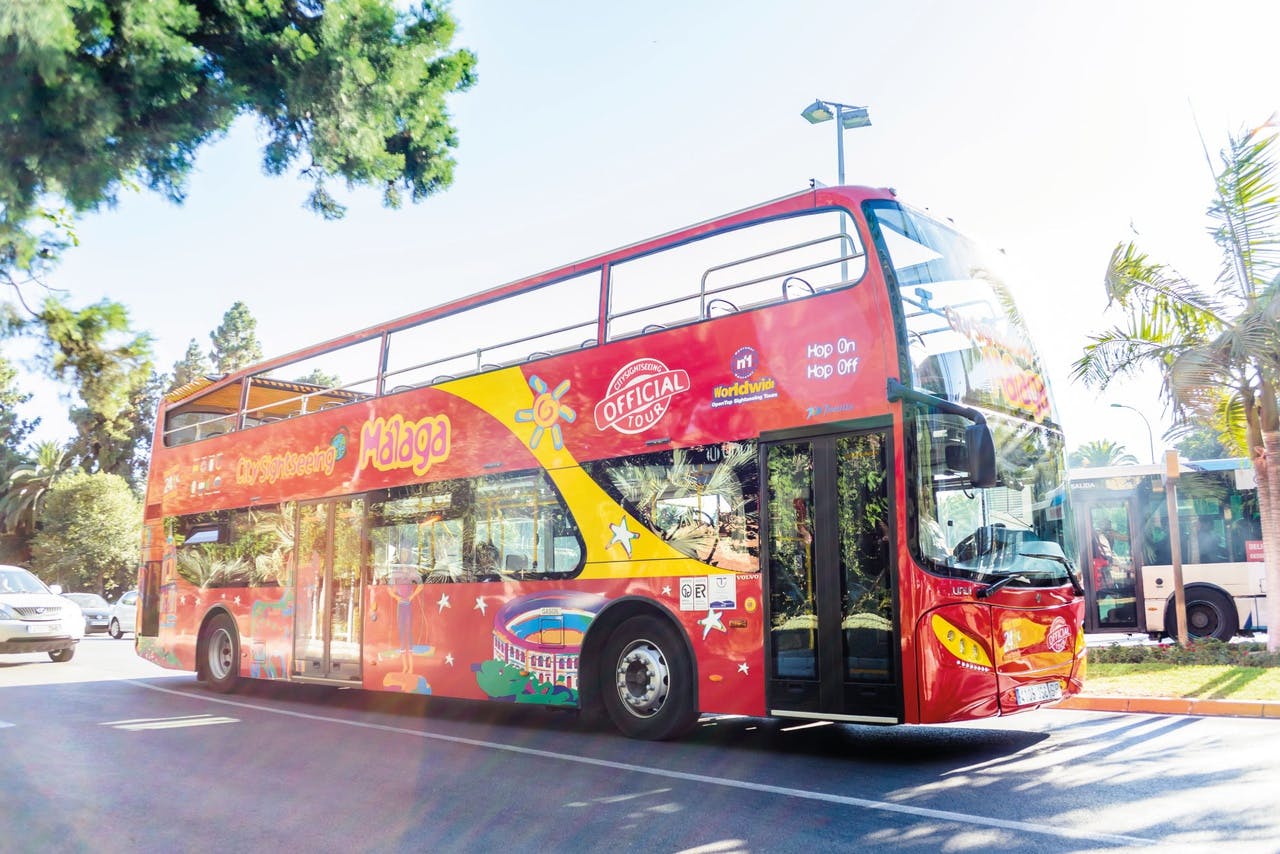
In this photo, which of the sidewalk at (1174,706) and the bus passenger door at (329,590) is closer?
the sidewalk at (1174,706)

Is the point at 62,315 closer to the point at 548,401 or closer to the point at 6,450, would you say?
the point at 548,401

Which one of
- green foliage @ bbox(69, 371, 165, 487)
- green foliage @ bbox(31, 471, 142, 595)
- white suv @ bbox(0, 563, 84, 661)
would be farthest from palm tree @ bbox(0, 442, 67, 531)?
white suv @ bbox(0, 563, 84, 661)

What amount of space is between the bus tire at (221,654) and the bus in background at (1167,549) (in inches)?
555

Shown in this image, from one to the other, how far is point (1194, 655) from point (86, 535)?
150 ft

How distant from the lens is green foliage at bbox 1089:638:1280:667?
42.1 feet

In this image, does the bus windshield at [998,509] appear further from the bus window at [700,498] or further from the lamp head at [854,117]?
the lamp head at [854,117]

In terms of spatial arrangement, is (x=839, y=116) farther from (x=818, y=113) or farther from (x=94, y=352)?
Answer: (x=94, y=352)

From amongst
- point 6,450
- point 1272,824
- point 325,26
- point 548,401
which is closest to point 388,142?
point 325,26

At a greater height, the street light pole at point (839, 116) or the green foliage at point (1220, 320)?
the street light pole at point (839, 116)

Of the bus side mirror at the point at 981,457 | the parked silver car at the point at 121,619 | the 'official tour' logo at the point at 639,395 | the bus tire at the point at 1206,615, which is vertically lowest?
the parked silver car at the point at 121,619

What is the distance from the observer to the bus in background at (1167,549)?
17.4 m

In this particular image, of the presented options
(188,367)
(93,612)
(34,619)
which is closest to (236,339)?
(188,367)

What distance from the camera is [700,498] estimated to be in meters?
8.53

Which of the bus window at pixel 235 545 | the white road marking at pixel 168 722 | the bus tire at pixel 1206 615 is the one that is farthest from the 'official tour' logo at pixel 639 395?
the bus tire at pixel 1206 615
